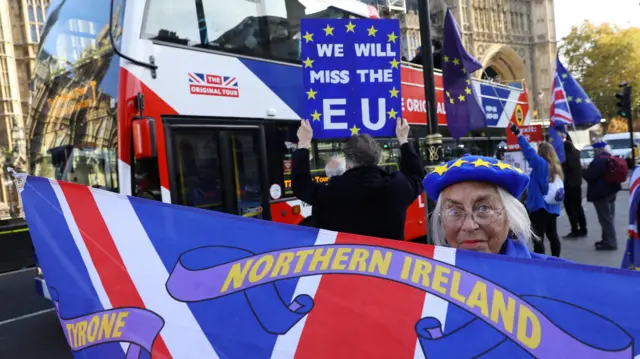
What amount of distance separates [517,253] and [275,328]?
934 millimetres

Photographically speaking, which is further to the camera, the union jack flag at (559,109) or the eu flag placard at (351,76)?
the union jack flag at (559,109)

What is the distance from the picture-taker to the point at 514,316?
5.05 ft

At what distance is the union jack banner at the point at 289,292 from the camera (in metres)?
1.50

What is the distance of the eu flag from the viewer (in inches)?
246

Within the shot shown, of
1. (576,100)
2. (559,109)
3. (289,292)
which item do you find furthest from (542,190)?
(576,100)

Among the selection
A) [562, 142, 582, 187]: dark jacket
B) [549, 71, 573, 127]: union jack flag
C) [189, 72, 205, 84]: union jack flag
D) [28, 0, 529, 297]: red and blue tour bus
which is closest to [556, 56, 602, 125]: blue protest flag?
[549, 71, 573, 127]: union jack flag

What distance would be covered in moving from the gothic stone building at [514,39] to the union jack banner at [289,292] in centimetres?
5073

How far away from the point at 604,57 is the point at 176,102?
149 feet

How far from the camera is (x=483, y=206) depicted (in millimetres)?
1980

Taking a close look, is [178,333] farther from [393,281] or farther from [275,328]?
[393,281]

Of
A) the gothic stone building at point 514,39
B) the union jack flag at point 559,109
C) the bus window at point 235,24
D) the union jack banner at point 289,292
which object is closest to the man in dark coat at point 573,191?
the union jack flag at point 559,109

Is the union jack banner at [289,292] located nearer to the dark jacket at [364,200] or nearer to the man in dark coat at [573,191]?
the dark jacket at [364,200]

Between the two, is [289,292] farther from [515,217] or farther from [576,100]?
[576,100]

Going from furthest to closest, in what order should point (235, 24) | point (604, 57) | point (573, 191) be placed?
point (604, 57)
point (573, 191)
point (235, 24)
